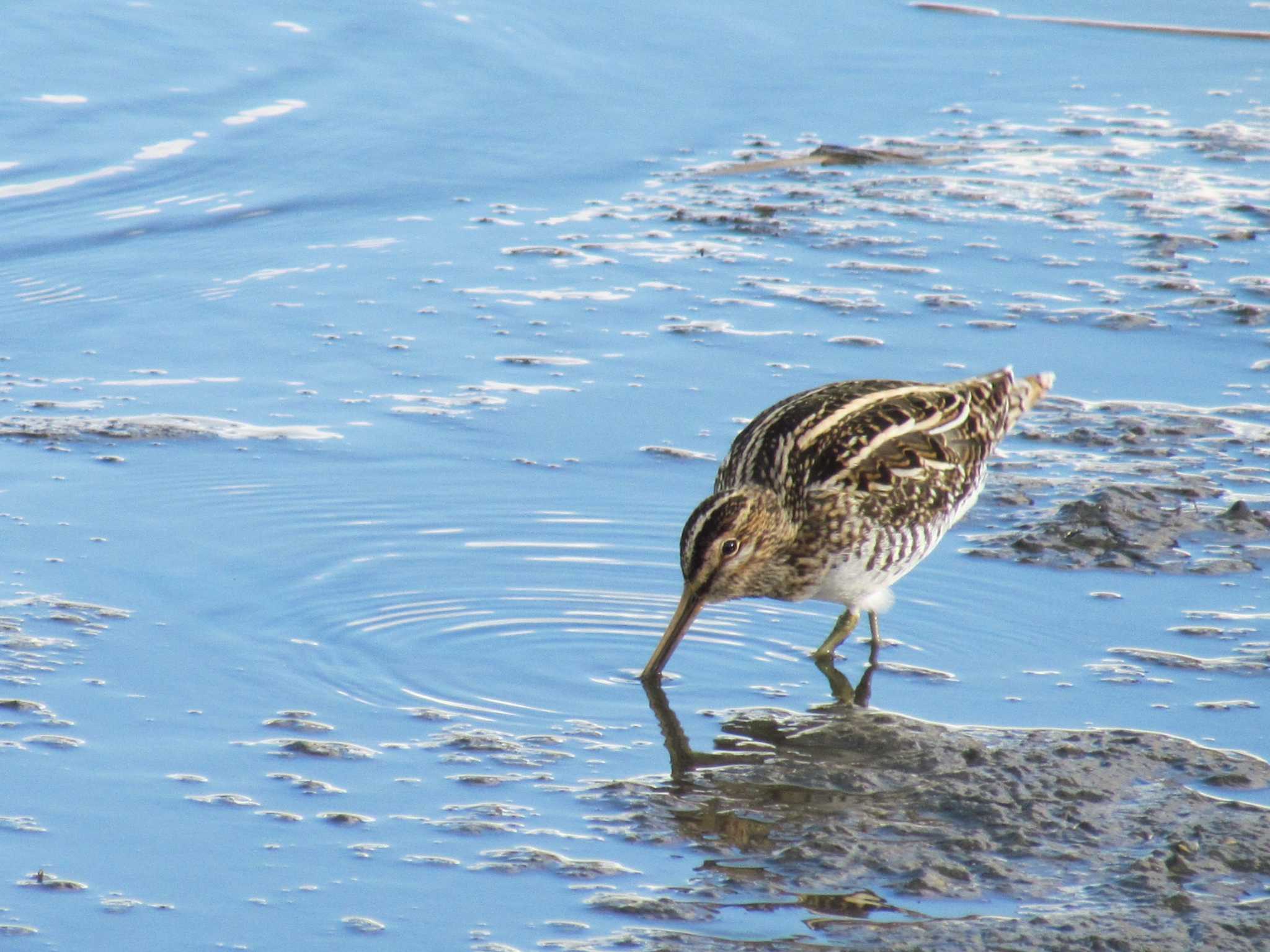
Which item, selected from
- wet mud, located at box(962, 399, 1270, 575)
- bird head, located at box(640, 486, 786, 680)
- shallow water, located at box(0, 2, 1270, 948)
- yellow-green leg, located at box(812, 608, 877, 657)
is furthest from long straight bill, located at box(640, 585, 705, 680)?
wet mud, located at box(962, 399, 1270, 575)

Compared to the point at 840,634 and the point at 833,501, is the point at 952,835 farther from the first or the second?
the point at 833,501

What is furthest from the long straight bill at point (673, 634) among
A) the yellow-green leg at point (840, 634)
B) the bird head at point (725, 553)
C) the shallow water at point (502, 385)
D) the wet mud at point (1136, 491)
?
the wet mud at point (1136, 491)

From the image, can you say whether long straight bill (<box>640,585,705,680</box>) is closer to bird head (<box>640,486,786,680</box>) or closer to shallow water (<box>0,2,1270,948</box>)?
bird head (<box>640,486,786,680</box>)

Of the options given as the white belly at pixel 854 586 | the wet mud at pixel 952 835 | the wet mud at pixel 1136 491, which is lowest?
the wet mud at pixel 952 835

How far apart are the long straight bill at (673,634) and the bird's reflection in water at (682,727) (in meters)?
0.04

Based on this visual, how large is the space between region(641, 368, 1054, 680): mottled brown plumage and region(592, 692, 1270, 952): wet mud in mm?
533

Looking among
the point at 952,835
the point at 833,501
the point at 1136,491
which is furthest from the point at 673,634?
the point at 1136,491

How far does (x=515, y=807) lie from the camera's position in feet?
17.0

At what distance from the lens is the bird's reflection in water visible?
5.59 meters

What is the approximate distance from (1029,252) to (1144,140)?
7.45ft

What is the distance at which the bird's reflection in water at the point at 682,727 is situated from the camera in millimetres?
5586

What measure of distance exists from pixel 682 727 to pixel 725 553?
0.64m

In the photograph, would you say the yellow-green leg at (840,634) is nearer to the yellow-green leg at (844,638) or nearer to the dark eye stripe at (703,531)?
the yellow-green leg at (844,638)

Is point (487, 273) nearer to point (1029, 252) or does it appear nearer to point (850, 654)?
point (1029, 252)
